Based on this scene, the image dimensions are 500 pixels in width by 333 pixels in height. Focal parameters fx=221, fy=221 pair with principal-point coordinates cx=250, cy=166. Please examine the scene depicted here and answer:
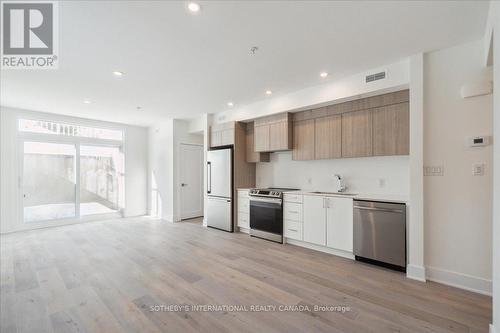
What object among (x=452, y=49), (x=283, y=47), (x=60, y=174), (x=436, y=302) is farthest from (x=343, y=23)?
(x=60, y=174)

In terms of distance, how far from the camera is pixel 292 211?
162 inches

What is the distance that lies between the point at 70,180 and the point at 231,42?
592 cm

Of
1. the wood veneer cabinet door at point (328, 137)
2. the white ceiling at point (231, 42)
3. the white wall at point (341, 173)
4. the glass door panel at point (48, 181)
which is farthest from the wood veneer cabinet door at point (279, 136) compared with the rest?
the glass door panel at point (48, 181)

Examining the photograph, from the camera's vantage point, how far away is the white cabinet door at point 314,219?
3.72 m

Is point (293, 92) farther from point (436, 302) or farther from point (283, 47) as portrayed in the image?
point (436, 302)

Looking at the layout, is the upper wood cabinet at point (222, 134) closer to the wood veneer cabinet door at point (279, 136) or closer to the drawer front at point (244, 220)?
the wood veneer cabinet door at point (279, 136)

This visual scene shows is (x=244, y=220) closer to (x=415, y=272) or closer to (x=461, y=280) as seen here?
(x=415, y=272)

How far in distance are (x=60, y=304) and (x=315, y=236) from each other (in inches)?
136

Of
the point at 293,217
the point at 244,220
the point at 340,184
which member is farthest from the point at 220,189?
the point at 340,184

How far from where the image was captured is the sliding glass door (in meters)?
5.36

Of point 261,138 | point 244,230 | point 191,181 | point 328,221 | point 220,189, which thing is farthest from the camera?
point 191,181

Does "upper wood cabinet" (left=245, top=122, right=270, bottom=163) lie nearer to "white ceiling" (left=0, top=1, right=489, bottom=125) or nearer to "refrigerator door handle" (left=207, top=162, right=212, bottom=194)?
"refrigerator door handle" (left=207, top=162, right=212, bottom=194)

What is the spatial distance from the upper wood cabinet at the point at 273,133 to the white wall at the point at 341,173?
435 mm

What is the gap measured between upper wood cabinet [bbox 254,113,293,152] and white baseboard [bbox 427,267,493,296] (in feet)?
9.33
